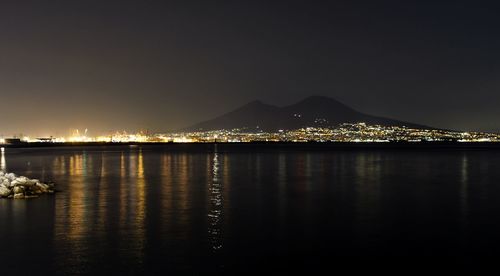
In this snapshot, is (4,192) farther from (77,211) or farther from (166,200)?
(166,200)

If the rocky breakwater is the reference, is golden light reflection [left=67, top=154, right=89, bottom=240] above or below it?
below

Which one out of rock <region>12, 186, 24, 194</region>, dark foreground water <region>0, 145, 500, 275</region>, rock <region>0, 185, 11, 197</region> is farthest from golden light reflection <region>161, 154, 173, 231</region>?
rock <region>0, 185, 11, 197</region>

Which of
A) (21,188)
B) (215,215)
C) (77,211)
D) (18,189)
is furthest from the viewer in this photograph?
(21,188)

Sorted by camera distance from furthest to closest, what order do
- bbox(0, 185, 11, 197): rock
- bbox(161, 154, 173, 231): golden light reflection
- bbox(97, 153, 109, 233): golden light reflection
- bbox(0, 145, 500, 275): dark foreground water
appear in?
bbox(0, 185, 11, 197): rock → bbox(161, 154, 173, 231): golden light reflection → bbox(97, 153, 109, 233): golden light reflection → bbox(0, 145, 500, 275): dark foreground water

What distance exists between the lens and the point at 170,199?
2472 cm

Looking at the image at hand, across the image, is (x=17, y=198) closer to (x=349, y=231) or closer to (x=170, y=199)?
(x=170, y=199)

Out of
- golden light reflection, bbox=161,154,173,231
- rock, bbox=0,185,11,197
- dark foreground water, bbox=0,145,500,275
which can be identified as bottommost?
dark foreground water, bbox=0,145,500,275

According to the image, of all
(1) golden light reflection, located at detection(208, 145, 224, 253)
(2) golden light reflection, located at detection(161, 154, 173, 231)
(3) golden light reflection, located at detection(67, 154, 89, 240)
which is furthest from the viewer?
(2) golden light reflection, located at detection(161, 154, 173, 231)

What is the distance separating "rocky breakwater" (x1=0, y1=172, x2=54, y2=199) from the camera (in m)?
24.6

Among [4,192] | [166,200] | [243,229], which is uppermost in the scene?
[4,192]

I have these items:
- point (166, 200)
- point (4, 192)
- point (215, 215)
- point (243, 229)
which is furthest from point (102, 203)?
point (243, 229)

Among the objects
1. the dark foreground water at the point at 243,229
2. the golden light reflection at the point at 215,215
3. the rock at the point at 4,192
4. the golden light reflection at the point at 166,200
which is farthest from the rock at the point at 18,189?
the golden light reflection at the point at 215,215

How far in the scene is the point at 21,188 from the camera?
25.0 meters

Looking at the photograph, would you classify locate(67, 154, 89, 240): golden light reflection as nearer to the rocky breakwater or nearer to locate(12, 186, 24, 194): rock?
the rocky breakwater
